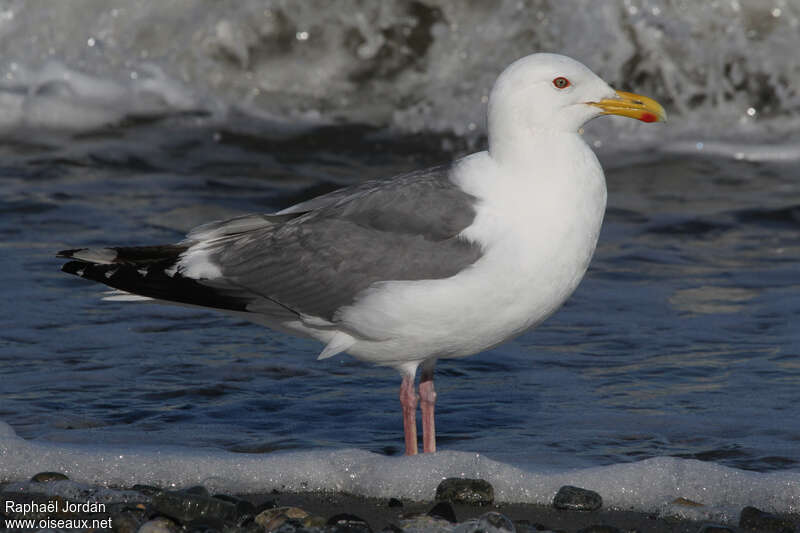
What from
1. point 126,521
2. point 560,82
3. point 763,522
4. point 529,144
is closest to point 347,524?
point 126,521

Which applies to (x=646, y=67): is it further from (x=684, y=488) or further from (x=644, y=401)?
(x=684, y=488)

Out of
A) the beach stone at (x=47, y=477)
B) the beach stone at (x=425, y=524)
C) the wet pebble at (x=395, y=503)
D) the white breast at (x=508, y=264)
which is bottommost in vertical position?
the beach stone at (x=425, y=524)

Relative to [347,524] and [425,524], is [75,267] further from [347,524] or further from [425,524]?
[425,524]

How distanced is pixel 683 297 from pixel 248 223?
3.27 meters

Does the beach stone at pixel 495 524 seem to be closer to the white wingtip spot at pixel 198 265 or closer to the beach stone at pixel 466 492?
A: the beach stone at pixel 466 492

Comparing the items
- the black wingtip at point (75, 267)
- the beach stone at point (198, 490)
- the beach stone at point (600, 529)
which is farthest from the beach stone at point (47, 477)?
the beach stone at point (600, 529)

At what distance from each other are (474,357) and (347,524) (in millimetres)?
2563

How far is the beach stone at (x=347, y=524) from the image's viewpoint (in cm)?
452

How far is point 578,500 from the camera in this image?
16.0 ft

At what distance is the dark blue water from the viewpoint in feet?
19.1

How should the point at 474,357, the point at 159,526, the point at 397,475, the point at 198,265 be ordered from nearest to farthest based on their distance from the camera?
the point at 159,526
the point at 397,475
the point at 198,265
the point at 474,357

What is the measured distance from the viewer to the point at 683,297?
26.0 ft

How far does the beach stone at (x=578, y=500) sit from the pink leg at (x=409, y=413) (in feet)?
2.52

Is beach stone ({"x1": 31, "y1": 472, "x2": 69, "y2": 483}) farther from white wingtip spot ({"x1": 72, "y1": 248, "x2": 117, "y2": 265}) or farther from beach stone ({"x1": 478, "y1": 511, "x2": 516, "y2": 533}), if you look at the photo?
beach stone ({"x1": 478, "y1": 511, "x2": 516, "y2": 533})
